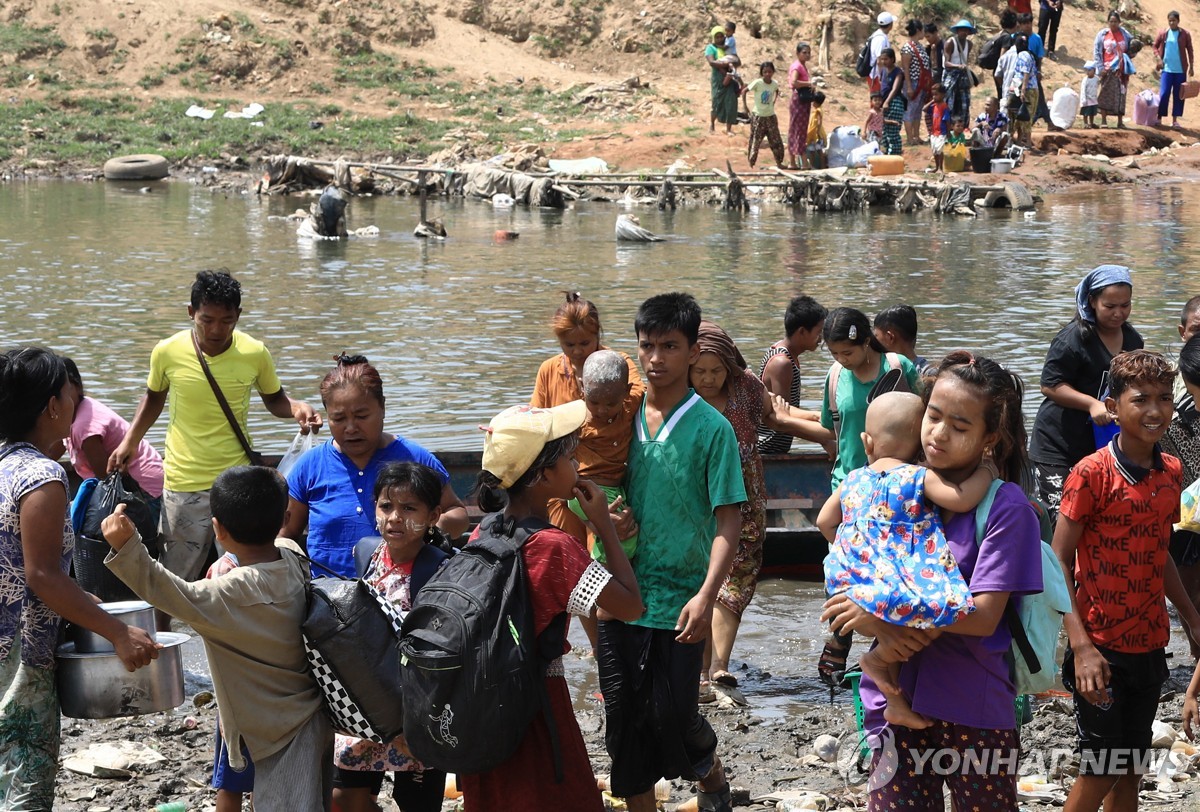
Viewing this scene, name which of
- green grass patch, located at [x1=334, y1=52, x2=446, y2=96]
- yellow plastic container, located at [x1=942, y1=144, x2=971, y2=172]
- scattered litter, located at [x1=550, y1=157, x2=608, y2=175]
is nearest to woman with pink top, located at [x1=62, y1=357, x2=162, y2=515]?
yellow plastic container, located at [x1=942, y1=144, x2=971, y2=172]

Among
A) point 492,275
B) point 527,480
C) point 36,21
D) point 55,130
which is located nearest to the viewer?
point 527,480

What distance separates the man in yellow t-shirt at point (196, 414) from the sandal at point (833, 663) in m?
2.52

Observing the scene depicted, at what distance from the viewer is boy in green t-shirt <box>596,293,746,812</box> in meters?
4.25

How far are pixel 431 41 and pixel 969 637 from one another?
41.9m

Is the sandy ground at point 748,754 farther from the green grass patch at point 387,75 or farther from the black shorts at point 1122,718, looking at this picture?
the green grass patch at point 387,75

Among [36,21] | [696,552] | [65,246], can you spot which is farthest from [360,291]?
[36,21]

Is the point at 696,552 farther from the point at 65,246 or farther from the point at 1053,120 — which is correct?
the point at 1053,120

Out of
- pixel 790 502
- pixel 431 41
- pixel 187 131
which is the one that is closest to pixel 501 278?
pixel 790 502

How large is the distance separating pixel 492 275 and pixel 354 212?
31.1 ft

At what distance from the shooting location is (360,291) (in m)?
18.2

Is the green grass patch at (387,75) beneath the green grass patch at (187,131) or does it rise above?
above

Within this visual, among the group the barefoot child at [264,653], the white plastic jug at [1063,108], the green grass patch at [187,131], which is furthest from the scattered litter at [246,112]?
the barefoot child at [264,653]

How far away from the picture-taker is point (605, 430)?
4.61 m

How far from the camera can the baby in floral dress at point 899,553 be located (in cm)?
328
